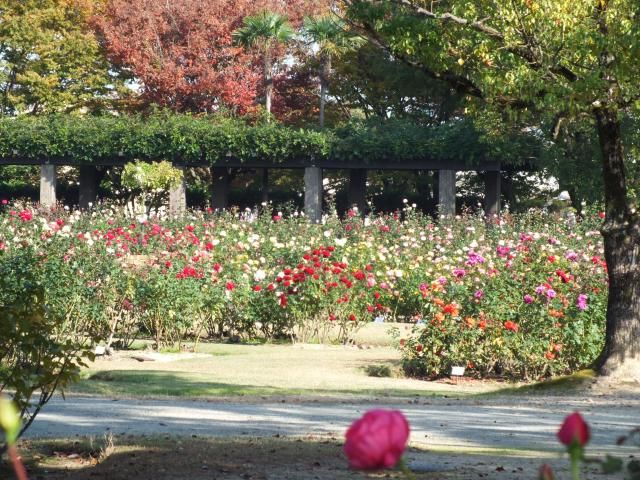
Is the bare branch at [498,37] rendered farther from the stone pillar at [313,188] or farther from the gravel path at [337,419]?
the stone pillar at [313,188]

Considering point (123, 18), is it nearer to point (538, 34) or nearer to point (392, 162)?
point (392, 162)

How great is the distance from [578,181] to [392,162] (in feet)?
25.4

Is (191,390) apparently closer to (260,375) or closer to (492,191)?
(260,375)

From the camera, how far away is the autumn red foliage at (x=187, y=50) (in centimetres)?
4312

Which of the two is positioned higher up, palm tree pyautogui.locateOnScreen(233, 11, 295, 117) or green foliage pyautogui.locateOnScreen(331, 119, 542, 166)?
palm tree pyautogui.locateOnScreen(233, 11, 295, 117)

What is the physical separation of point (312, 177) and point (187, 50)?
371 inches

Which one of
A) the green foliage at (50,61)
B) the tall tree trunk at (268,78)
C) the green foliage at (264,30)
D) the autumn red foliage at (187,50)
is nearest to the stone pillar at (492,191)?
the tall tree trunk at (268,78)

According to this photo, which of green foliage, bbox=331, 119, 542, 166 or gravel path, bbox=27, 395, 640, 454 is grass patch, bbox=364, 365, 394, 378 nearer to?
gravel path, bbox=27, 395, 640, 454

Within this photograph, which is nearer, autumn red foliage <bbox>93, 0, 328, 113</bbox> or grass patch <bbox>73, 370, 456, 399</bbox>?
grass patch <bbox>73, 370, 456, 399</bbox>

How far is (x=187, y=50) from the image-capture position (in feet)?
144

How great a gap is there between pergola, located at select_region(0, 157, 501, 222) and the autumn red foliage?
4585 millimetres

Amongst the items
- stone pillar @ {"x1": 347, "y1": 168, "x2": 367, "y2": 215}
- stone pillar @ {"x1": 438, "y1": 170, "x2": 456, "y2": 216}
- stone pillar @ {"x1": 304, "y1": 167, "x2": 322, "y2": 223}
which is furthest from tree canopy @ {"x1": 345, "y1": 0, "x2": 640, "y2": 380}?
stone pillar @ {"x1": 347, "y1": 168, "x2": 367, "y2": 215}

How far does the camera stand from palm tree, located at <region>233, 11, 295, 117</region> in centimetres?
4166

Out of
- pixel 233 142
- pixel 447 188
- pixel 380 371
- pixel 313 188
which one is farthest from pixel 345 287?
pixel 313 188
